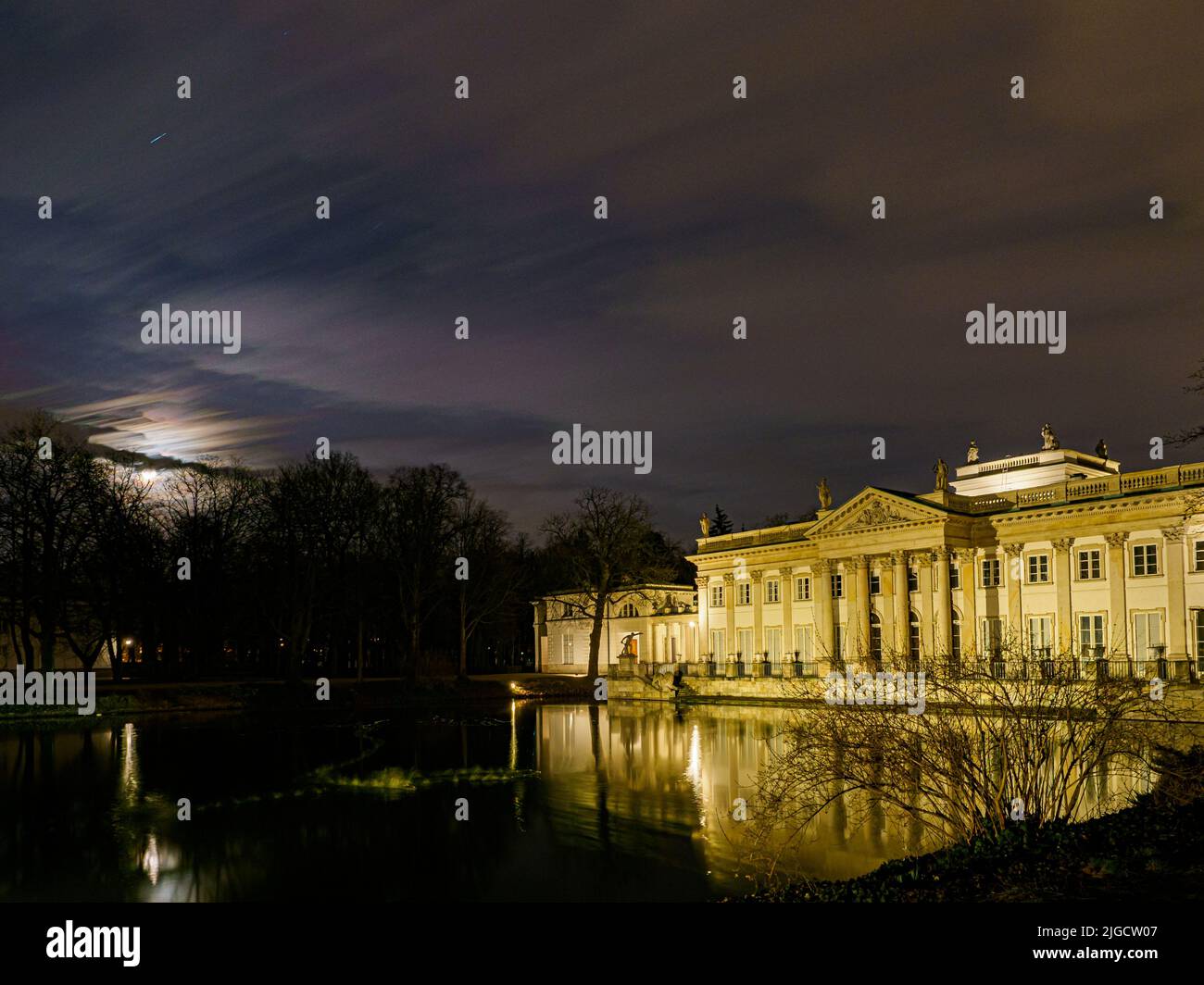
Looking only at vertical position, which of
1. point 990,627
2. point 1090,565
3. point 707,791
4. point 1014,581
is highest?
point 1090,565

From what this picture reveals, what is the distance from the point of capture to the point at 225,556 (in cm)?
5953

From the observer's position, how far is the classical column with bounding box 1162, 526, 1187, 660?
4353 cm

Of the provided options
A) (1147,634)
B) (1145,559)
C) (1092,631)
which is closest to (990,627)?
(1092,631)

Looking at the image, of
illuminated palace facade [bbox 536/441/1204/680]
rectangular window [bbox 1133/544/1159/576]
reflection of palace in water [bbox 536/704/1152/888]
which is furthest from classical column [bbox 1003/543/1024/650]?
reflection of palace in water [bbox 536/704/1152/888]

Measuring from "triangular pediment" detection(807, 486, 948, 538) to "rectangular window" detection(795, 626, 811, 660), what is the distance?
18.9 ft

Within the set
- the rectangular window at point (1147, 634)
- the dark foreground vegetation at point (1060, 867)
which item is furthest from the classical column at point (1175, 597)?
the dark foreground vegetation at point (1060, 867)

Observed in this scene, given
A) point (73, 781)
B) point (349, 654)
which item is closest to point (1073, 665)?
point (73, 781)

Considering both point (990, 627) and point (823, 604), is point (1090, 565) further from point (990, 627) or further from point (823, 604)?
point (823, 604)

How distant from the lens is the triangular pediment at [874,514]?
5253 centimetres

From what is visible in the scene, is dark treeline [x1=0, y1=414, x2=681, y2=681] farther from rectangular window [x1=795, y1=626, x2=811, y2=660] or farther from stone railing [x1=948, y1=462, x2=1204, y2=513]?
stone railing [x1=948, y1=462, x2=1204, y2=513]

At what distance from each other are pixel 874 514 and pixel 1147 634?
14.5 metres
